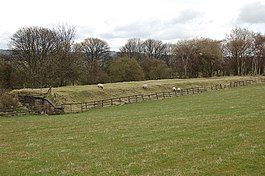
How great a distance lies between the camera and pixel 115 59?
99.9 m

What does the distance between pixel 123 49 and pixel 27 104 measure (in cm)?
7244

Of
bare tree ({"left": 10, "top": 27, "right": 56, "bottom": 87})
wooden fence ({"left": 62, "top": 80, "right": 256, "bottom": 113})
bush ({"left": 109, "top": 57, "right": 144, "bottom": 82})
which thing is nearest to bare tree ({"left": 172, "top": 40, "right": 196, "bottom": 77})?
bush ({"left": 109, "top": 57, "right": 144, "bottom": 82})

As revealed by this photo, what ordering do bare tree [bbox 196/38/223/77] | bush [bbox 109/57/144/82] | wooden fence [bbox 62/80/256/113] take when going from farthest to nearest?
1. bare tree [bbox 196/38/223/77]
2. bush [bbox 109/57/144/82]
3. wooden fence [bbox 62/80/256/113]

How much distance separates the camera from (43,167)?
13.4 m

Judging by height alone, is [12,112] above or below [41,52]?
below

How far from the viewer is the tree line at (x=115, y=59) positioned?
74706 millimetres

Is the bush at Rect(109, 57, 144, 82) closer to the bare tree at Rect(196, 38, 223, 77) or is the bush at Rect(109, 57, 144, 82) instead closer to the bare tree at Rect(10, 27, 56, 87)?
the bare tree at Rect(10, 27, 56, 87)

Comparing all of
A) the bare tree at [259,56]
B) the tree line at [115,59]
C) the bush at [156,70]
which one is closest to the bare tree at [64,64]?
the tree line at [115,59]

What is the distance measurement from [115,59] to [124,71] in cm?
775

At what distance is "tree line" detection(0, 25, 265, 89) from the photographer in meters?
74.7

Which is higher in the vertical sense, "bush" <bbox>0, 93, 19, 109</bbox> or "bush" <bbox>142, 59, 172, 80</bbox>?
"bush" <bbox>142, 59, 172, 80</bbox>

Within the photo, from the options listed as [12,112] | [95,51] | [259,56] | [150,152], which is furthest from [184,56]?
[150,152]

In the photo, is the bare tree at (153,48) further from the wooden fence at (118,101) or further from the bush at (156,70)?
the wooden fence at (118,101)

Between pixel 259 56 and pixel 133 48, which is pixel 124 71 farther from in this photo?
pixel 259 56
